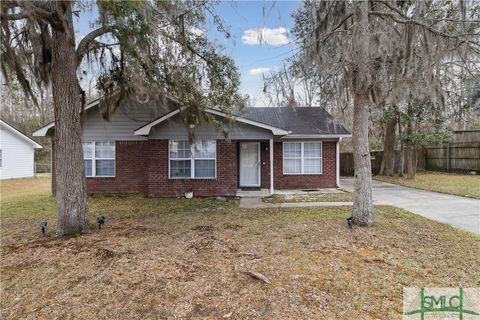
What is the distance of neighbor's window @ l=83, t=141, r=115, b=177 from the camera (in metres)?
12.1

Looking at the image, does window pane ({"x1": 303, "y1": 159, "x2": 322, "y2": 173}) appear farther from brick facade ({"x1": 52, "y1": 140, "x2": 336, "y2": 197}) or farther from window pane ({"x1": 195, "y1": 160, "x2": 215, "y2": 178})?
window pane ({"x1": 195, "y1": 160, "x2": 215, "y2": 178})

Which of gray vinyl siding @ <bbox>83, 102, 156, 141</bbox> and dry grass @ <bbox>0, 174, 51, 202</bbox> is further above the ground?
gray vinyl siding @ <bbox>83, 102, 156, 141</bbox>

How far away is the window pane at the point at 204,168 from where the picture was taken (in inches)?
453

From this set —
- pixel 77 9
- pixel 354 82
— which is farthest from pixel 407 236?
pixel 77 9

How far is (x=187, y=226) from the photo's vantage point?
278 inches

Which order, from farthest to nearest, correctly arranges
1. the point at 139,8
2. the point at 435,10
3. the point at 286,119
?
the point at 286,119 → the point at 435,10 → the point at 139,8

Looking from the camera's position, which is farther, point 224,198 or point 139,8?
point 224,198

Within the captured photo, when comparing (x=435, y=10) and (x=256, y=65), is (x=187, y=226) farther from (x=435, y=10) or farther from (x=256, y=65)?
(x=435, y=10)

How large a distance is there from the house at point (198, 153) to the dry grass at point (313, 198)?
0.90 m

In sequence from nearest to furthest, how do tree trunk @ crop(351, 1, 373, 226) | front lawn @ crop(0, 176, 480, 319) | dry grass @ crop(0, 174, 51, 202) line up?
front lawn @ crop(0, 176, 480, 319)
tree trunk @ crop(351, 1, 373, 226)
dry grass @ crop(0, 174, 51, 202)

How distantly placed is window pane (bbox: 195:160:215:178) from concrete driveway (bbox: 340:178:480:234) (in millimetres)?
6022

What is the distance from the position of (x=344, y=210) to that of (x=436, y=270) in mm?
4162

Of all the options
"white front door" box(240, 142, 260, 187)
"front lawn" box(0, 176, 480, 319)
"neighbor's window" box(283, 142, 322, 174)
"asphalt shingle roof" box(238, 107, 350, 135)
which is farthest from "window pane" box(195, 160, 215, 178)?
"front lawn" box(0, 176, 480, 319)

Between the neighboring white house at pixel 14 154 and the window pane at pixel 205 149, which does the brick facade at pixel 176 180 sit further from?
the neighboring white house at pixel 14 154
